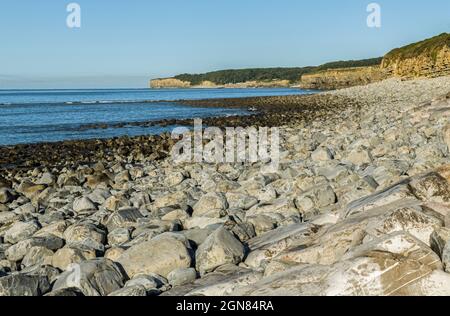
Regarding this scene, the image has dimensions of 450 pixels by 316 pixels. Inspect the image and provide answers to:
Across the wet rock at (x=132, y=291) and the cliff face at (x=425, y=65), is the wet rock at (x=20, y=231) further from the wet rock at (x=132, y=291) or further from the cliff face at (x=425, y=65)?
the cliff face at (x=425, y=65)

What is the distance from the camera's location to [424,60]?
5731 centimetres

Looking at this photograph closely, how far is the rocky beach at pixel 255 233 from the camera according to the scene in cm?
349

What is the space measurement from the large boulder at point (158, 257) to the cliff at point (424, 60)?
5360cm

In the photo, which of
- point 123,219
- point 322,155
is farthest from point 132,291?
point 322,155

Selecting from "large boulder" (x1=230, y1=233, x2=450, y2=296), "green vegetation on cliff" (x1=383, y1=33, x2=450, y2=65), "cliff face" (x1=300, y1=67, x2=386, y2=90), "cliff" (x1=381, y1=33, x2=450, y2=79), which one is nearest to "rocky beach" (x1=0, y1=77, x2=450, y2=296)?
"large boulder" (x1=230, y1=233, x2=450, y2=296)

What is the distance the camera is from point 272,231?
5.52 m

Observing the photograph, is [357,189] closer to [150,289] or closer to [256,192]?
[256,192]

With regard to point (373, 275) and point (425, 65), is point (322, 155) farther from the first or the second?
point (425, 65)

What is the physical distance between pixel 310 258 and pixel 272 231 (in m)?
1.39

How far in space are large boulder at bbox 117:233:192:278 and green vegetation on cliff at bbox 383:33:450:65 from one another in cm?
5716

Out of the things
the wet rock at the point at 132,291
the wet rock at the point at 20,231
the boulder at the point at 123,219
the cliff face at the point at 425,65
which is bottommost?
the wet rock at the point at 20,231

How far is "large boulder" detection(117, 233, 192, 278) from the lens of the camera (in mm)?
4629

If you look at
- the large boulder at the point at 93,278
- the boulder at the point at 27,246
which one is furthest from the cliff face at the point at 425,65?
the large boulder at the point at 93,278
